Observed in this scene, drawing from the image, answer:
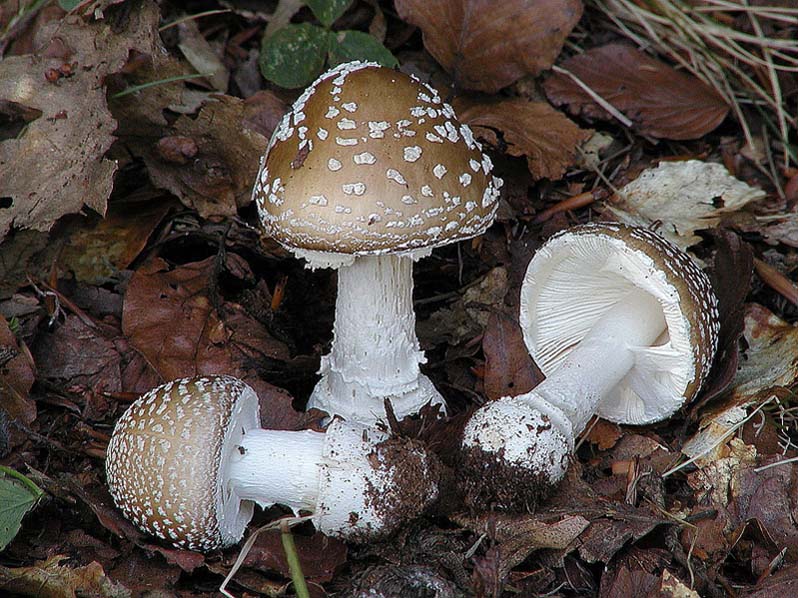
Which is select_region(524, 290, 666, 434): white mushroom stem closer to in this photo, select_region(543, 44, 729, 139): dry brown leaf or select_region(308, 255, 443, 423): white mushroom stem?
select_region(308, 255, 443, 423): white mushroom stem

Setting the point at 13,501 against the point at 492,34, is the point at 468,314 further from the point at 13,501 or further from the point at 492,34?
the point at 13,501

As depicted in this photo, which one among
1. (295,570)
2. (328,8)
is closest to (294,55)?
(328,8)

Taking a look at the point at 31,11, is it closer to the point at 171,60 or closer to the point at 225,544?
the point at 171,60

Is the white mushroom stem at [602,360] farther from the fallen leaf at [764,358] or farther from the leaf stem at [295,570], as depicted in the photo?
the leaf stem at [295,570]

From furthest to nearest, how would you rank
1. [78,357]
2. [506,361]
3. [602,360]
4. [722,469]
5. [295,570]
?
1. [506,361]
2. [78,357]
3. [602,360]
4. [722,469]
5. [295,570]

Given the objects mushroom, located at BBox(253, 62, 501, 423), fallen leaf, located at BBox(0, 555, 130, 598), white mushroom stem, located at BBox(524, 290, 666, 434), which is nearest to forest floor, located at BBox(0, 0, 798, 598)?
fallen leaf, located at BBox(0, 555, 130, 598)

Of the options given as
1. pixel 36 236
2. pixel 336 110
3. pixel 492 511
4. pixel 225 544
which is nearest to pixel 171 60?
pixel 36 236

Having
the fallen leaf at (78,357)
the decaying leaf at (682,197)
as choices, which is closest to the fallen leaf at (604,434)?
the decaying leaf at (682,197)
